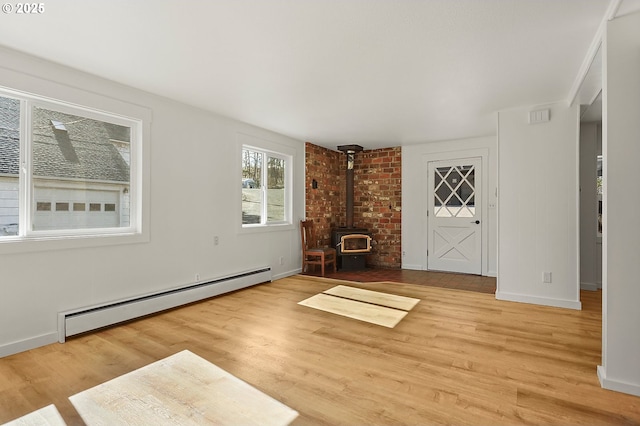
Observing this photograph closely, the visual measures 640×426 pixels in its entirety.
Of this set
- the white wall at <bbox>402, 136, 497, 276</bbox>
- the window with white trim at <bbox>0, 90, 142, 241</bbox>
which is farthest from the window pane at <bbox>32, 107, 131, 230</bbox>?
the white wall at <bbox>402, 136, 497, 276</bbox>

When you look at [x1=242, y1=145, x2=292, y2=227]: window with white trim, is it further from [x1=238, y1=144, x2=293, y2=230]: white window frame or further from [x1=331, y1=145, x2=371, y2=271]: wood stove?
[x1=331, y1=145, x2=371, y2=271]: wood stove

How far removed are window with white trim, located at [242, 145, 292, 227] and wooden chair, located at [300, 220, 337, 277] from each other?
37 cm

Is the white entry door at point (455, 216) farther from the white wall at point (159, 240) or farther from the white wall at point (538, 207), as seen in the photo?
the white wall at point (159, 240)

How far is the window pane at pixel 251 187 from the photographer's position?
16.9 ft

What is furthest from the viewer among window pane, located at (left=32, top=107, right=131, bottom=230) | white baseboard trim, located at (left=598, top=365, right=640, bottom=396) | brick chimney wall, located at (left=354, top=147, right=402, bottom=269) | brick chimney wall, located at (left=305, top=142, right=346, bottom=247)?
brick chimney wall, located at (left=354, top=147, right=402, bottom=269)

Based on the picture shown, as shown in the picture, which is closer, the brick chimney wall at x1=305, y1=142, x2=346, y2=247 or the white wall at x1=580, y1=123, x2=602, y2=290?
the white wall at x1=580, y1=123, x2=602, y2=290

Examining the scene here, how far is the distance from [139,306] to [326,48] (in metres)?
3.16

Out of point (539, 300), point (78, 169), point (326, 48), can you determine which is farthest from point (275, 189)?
point (539, 300)

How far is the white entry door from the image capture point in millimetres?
6004

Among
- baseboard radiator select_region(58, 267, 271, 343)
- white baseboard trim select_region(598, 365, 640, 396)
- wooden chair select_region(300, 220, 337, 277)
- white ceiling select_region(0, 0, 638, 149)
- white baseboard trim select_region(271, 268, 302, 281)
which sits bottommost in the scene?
white baseboard trim select_region(598, 365, 640, 396)

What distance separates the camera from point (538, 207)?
4.06m

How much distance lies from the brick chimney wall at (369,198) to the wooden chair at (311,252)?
34cm

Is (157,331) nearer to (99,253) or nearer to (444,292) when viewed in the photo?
(99,253)

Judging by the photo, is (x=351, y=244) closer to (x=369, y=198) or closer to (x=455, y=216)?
(x=369, y=198)
